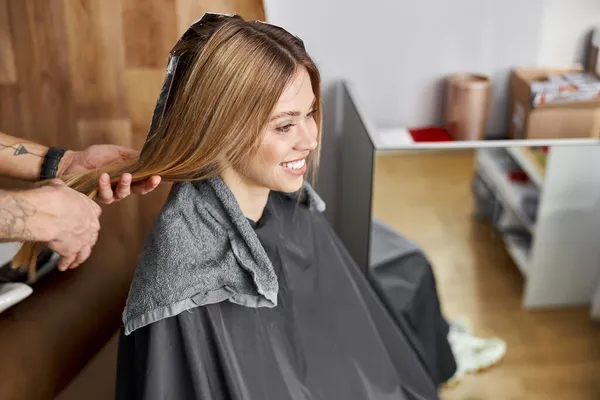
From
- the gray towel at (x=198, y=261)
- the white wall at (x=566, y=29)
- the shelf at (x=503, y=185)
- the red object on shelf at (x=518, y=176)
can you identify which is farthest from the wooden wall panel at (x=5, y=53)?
the white wall at (x=566, y=29)

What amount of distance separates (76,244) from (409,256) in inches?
45.7

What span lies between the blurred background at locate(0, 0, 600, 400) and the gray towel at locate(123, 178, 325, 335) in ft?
2.10

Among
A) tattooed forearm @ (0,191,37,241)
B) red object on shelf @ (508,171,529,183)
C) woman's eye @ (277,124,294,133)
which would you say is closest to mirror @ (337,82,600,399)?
red object on shelf @ (508,171,529,183)

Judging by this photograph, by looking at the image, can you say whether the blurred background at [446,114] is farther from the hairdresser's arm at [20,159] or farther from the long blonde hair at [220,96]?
the long blonde hair at [220,96]

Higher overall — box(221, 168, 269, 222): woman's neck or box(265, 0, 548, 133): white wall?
box(265, 0, 548, 133): white wall

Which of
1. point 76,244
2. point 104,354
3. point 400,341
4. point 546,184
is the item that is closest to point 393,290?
point 400,341

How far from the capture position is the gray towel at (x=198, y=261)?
132cm

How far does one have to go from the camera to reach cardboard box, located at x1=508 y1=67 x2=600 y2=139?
7.28 feet

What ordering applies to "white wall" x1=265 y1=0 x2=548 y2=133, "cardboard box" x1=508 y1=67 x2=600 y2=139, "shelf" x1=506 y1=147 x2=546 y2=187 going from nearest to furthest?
"shelf" x1=506 y1=147 x2=546 y2=187
"cardboard box" x1=508 y1=67 x2=600 y2=139
"white wall" x1=265 y1=0 x2=548 y2=133

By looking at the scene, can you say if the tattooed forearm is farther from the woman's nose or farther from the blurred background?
the blurred background

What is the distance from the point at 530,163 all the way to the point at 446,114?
1.46 ft

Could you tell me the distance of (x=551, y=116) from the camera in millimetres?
2244

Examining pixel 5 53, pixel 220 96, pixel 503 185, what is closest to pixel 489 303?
pixel 503 185

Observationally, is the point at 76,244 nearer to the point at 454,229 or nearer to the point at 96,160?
the point at 96,160
